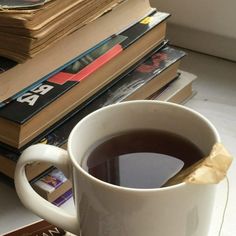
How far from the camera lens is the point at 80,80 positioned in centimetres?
51

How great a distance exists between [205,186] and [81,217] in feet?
0.31

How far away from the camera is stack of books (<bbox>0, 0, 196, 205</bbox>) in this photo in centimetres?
48

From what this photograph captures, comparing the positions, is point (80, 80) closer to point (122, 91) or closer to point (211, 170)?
point (122, 91)

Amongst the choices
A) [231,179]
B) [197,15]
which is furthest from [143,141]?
[197,15]

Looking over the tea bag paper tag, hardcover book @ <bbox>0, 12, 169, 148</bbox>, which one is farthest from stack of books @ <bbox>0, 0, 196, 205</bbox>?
the tea bag paper tag

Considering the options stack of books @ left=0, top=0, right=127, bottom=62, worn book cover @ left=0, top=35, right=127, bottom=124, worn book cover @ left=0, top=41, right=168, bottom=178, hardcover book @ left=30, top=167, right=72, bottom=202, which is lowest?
hardcover book @ left=30, top=167, right=72, bottom=202

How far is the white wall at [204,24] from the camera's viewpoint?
673 millimetres

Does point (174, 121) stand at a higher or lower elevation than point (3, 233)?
higher

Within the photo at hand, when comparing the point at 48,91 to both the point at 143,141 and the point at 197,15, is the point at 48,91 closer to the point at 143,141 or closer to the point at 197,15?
the point at 143,141

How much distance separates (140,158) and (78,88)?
0.41ft

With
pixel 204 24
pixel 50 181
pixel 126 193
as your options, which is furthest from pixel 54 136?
pixel 204 24

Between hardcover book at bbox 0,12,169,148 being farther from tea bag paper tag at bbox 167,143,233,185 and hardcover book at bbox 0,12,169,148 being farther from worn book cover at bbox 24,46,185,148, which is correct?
tea bag paper tag at bbox 167,143,233,185

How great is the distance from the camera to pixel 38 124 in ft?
1.57

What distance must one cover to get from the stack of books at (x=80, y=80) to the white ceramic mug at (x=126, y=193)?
76mm
